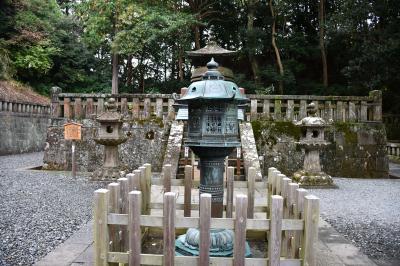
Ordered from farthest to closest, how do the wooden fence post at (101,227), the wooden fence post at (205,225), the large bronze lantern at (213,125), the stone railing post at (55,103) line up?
the stone railing post at (55,103) < the large bronze lantern at (213,125) < the wooden fence post at (101,227) < the wooden fence post at (205,225)

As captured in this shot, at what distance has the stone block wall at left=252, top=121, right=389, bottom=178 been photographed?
33.6 ft

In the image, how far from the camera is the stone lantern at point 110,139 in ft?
28.1

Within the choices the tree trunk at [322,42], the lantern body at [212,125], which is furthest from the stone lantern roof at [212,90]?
the tree trunk at [322,42]

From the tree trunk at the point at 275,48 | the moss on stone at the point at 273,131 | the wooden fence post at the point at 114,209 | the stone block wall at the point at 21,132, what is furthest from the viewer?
the tree trunk at the point at 275,48

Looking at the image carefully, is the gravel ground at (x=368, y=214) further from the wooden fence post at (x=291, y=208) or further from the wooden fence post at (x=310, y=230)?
the wooden fence post at (x=310, y=230)

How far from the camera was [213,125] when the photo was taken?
3545mm

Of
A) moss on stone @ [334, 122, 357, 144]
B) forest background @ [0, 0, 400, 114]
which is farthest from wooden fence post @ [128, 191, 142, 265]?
forest background @ [0, 0, 400, 114]

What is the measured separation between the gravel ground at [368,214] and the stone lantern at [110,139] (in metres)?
4.71

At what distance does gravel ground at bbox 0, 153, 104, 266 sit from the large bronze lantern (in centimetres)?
198

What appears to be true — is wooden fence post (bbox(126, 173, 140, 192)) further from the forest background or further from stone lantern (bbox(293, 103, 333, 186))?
the forest background

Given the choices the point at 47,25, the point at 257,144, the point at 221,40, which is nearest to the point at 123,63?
the point at 47,25

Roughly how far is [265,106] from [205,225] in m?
8.15

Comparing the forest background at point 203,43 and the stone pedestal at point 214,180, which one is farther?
the forest background at point 203,43

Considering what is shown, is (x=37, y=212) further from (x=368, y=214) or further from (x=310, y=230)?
(x=368, y=214)
